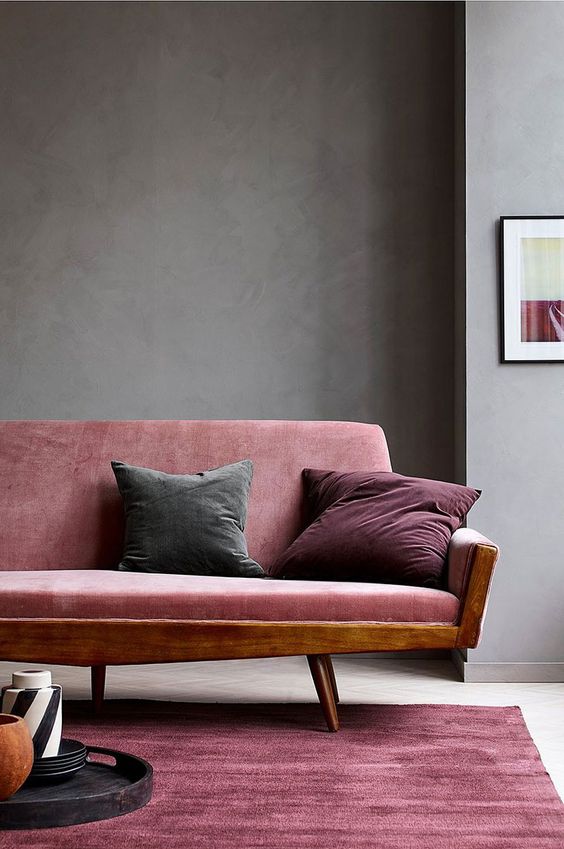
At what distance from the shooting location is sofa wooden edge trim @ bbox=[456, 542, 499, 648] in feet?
8.89

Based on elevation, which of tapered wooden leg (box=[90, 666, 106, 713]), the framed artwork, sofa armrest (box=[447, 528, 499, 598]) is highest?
the framed artwork

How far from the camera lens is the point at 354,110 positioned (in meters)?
4.31

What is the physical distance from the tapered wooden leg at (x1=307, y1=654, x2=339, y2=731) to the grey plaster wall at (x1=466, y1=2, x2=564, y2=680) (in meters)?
1.08

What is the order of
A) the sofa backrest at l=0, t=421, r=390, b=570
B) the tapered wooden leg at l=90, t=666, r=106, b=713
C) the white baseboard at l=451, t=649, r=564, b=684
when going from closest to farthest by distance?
the tapered wooden leg at l=90, t=666, r=106, b=713, the sofa backrest at l=0, t=421, r=390, b=570, the white baseboard at l=451, t=649, r=564, b=684

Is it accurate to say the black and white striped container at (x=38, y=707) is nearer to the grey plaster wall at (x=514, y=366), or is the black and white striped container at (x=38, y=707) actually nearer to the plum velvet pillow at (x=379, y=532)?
the plum velvet pillow at (x=379, y=532)

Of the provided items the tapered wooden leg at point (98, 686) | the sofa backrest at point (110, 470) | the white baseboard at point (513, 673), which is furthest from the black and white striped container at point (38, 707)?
the white baseboard at point (513, 673)

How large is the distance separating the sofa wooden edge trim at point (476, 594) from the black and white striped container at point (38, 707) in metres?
1.20

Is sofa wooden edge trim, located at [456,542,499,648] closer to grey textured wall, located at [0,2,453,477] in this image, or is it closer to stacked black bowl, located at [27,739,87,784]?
stacked black bowl, located at [27,739,87,784]

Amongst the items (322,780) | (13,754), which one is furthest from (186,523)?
(13,754)

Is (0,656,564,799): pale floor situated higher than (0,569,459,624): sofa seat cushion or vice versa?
(0,569,459,624): sofa seat cushion

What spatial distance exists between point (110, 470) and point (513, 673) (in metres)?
1.67

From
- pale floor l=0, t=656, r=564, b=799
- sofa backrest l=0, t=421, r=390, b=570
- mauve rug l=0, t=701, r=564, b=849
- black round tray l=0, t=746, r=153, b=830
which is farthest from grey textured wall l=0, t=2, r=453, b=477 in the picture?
black round tray l=0, t=746, r=153, b=830

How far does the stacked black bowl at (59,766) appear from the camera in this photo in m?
1.94

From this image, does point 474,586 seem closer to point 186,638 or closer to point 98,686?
point 186,638
